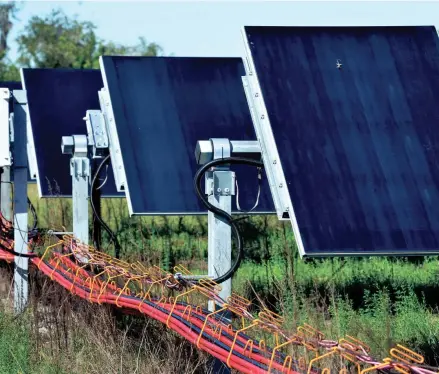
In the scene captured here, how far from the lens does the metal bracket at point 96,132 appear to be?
10477mm

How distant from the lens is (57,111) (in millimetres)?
14750

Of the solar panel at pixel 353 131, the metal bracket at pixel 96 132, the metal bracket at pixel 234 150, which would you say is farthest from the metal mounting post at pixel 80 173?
the metal bracket at pixel 234 150

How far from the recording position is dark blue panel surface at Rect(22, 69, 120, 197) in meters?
14.2

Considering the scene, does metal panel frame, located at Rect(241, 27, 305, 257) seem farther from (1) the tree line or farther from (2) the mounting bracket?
(1) the tree line

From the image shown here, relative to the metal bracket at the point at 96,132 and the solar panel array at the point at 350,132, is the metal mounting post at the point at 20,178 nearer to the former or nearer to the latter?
the metal bracket at the point at 96,132

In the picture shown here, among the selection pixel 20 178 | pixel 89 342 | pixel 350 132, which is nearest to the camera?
pixel 350 132

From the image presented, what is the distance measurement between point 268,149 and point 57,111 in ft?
27.1

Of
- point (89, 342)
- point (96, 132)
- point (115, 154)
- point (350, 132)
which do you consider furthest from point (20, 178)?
point (350, 132)

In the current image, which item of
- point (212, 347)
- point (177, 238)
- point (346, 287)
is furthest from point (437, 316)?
point (177, 238)

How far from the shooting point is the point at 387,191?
6.71 metres

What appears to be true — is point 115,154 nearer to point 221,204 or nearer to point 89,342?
point 89,342

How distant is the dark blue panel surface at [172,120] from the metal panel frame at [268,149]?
11.7 feet

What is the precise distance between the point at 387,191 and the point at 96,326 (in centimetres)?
198

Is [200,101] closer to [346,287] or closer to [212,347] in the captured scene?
[346,287]
